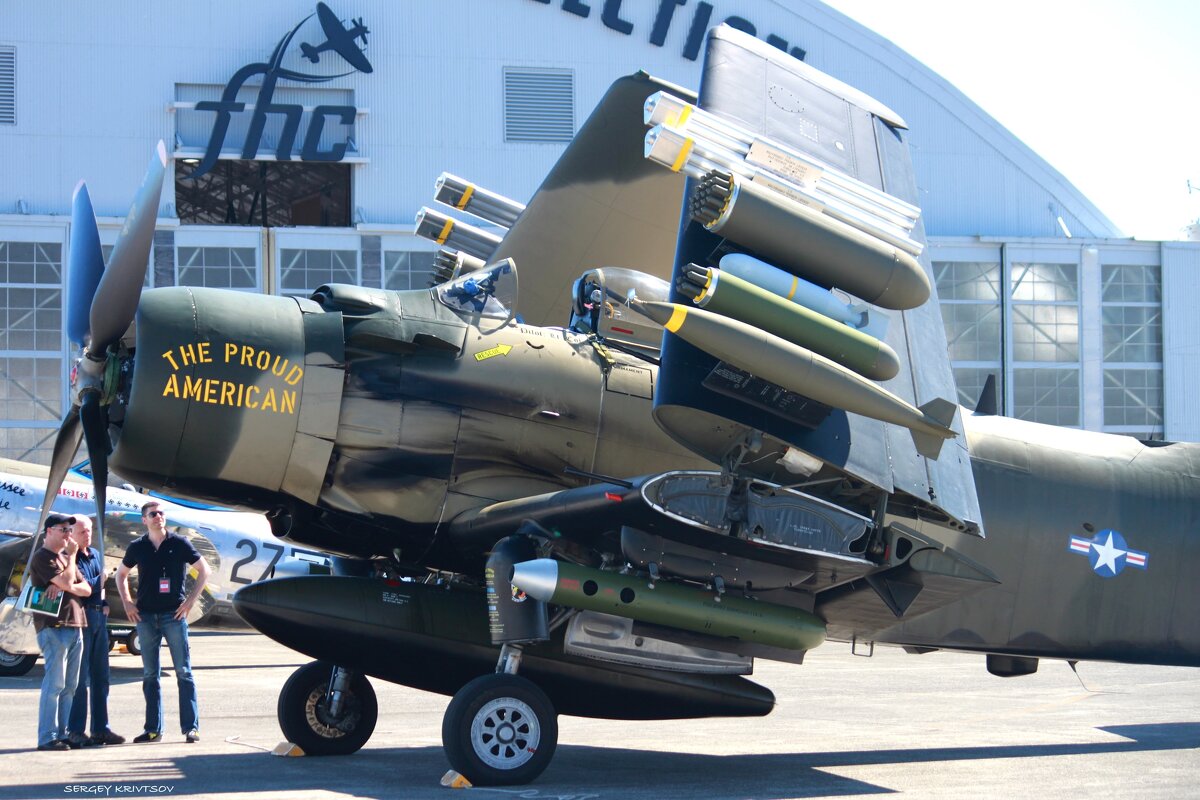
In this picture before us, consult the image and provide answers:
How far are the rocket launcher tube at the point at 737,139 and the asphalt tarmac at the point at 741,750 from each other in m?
4.13

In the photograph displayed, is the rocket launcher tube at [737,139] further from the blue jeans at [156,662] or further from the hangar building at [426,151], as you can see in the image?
the hangar building at [426,151]

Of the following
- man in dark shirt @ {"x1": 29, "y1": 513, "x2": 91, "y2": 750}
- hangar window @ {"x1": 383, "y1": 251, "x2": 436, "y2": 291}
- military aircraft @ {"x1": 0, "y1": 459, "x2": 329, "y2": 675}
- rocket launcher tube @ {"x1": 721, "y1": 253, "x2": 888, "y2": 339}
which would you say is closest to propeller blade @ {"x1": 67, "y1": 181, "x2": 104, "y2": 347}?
man in dark shirt @ {"x1": 29, "y1": 513, "x2": 91, "y2": 750}

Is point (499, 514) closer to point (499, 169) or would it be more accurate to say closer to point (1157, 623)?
point (1157, 623)

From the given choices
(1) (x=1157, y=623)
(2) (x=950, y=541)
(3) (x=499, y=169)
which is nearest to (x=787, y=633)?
(2) (x=950, y=541)

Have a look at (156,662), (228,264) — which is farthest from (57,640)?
(228,264)

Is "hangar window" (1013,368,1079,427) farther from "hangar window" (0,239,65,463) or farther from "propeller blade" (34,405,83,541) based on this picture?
"propeller blade" (34,405,83,541)

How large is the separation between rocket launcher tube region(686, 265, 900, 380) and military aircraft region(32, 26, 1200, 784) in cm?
2

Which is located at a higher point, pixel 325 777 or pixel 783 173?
pixel 783 173

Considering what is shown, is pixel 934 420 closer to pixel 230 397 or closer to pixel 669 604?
pixel 669 604

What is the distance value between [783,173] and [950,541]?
142 inches

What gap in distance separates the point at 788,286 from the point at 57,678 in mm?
6774

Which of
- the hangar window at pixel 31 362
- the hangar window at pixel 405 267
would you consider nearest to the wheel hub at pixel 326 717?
the hangar window at pixel 405 267

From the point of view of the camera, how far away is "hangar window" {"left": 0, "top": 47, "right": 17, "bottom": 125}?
109 ft

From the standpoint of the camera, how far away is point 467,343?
33.8 feet
